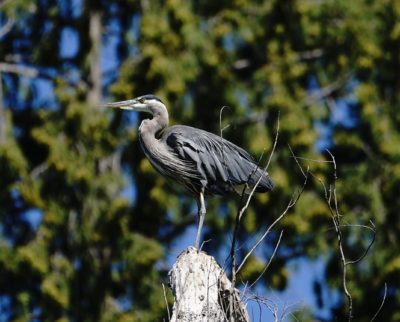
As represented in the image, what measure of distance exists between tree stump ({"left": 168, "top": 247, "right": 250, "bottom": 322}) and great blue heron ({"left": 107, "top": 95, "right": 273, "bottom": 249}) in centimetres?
186

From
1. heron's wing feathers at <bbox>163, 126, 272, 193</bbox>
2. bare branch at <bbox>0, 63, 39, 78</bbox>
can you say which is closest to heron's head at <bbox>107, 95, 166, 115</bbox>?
heron's wing feathers at <bbox>163, 126, 272, 193</bbox>

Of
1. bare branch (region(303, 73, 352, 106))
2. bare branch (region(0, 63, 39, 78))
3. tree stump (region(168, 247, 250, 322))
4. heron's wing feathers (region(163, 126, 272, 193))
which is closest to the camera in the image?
tree stump (region(168, 247, 250, 322))

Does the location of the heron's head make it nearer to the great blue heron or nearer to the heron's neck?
the heron's neck

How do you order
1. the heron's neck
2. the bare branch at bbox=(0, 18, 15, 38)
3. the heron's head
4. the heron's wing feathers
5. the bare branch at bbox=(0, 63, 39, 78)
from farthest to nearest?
1. the bare branch at bbox=(0, 18, 15, 38)
2. the bare branch at bbox=(0, 63, 39, 78)
3. the heron's head
4. the heron's neck
5. the heron's wing feathers

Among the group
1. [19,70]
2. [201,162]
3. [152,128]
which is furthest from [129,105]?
[19,70]

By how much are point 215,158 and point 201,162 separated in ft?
0.33

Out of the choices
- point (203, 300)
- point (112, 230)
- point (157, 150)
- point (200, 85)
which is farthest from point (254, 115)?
point (203, 300)

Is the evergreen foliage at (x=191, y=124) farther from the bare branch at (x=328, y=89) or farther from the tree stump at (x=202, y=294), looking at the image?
the tree stump at (x=202, y=294)

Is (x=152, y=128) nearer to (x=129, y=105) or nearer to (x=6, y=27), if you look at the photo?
(x=129, y=105)

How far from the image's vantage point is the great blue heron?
28.8 ft

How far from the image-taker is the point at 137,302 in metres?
15.4

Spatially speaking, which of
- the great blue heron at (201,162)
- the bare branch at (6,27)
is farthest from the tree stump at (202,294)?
the bare branch at (6,27)

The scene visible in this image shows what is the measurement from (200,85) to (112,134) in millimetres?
1392

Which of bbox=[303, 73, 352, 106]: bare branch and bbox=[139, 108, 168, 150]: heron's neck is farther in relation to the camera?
bbox=[303, 73, 352, 106]: bare branch
